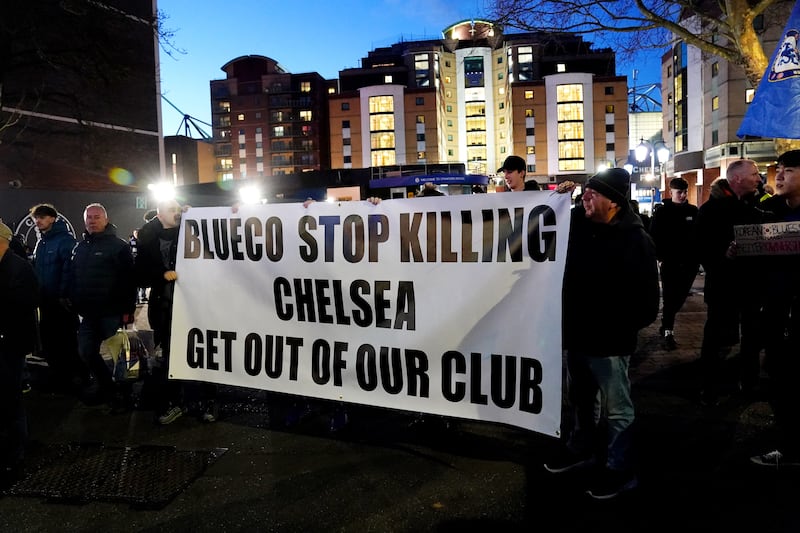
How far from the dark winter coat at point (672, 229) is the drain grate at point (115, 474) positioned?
6.09 meters

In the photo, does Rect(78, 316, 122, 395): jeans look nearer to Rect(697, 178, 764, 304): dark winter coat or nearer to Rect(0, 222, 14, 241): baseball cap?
Rect(0, 222, 14, 241): baseball cap

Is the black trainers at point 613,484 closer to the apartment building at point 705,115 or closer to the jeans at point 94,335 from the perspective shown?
the jeans at point 94,335

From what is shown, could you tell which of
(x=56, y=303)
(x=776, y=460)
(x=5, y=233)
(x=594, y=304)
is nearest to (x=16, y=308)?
(x=5, y=233)

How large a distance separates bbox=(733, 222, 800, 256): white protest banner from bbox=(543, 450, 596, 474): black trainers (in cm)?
201

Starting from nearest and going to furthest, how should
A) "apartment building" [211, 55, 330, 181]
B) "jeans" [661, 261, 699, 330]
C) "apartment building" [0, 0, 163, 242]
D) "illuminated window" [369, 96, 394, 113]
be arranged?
"jeans" [661, 261, 699, 330]
"apartment building" [0, 0, 163, 242]
"illuminated window" [369, 96, 394, 113]
"apartment building" [211, 55, 330, 181]

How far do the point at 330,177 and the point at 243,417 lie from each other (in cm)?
3711

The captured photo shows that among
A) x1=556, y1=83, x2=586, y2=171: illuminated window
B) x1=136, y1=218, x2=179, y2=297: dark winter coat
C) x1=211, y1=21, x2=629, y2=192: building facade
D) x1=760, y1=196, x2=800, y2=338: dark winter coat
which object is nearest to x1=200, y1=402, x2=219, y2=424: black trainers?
x1=136, y1=218, x2=179, y2=297: dark winter coat

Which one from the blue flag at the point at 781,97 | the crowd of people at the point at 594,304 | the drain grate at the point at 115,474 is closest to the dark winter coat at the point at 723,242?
the crowd of people at the point at 594,304

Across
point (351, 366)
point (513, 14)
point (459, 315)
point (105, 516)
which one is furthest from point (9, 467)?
point (513, 14)

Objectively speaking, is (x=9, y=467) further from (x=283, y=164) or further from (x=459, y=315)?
(x=283, y=164)

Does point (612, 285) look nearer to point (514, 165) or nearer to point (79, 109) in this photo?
point (514, 165)

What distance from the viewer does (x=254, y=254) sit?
446 centimetres

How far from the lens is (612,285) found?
11.0ft

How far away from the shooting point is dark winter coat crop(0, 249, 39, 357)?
4121 millimetres
